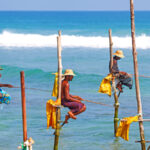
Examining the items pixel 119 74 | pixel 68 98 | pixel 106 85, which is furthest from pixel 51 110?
pixel 119 74

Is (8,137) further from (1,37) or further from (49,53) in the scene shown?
(1,37)

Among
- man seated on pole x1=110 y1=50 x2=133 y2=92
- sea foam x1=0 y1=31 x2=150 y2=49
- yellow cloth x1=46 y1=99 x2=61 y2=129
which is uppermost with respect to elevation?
sea foam x1=0 y1=31 x2=150 y2=49

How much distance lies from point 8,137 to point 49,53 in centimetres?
1864

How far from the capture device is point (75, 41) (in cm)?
3712

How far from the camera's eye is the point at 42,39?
1550 inches

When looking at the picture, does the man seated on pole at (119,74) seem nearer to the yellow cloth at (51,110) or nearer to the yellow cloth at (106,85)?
the yellow cloth at (106,85)

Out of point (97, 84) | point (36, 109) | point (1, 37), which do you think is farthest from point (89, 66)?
point (1, 37)

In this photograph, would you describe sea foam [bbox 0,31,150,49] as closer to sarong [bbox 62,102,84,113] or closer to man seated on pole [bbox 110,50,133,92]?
man seated on pole [bbox 110,50,133,92]

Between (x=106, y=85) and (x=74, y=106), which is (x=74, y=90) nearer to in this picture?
(x=106, y=85)

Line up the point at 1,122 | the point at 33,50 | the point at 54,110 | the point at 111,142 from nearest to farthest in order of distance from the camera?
the point at 54,110 < the point at 111,142 < the point at 1,122 < the point at 33,50

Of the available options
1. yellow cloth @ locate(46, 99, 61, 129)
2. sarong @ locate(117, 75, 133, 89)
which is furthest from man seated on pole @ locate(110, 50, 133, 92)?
yellow cloth @ locate(46, 99, 61, 129)

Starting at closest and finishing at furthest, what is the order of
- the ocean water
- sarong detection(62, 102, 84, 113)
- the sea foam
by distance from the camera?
sarong detection(62, 102, 84, 113), the ocean water, the sea foam

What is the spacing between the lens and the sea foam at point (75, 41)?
112 feet

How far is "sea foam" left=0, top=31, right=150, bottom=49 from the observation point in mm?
34000
